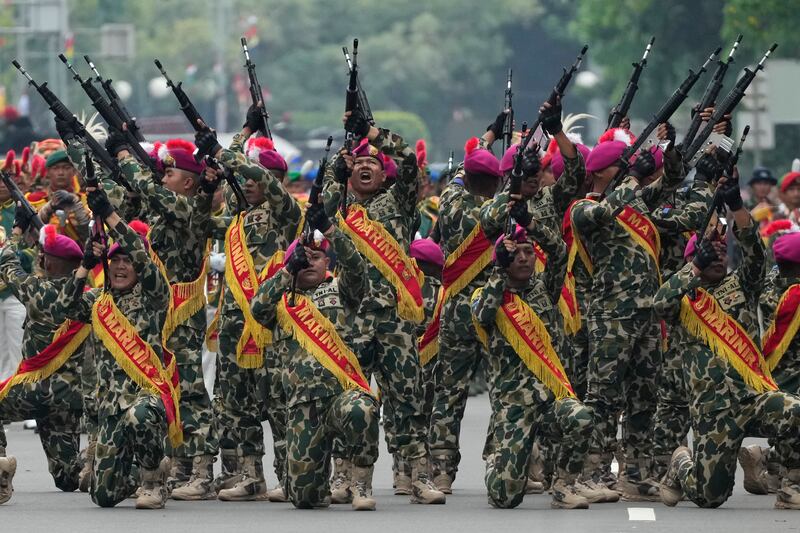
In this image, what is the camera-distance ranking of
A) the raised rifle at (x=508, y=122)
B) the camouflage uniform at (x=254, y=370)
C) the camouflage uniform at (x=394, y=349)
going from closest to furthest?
the camouflage uniform at (x=254, y=370) → the camouflage uniform at (x=394, y=349) → the raised rifle at (x=508, y=122)

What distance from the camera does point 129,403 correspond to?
1419 centimetres

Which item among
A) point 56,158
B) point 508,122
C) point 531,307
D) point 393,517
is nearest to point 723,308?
point 531,307

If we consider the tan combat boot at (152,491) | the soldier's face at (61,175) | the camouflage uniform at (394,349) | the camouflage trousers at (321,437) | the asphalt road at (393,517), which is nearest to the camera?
the asphalt road at (393,517)

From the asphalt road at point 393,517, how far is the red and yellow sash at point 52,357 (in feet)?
2.35

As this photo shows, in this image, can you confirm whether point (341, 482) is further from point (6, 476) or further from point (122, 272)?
point (6, 476)

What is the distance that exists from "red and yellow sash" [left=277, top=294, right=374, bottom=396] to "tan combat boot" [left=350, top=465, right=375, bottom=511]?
449mm

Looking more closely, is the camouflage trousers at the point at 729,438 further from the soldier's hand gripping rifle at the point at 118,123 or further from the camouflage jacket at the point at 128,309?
the soldier's hand gripping rifle at the point at 118,123

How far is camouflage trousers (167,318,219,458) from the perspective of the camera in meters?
14.9

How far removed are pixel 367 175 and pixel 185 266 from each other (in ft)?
4.18

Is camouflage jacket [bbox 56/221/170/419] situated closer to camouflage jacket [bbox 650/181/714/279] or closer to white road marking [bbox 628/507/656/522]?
white road marking [bbox 628/507/656/522]

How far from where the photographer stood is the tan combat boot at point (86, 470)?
1480 cm

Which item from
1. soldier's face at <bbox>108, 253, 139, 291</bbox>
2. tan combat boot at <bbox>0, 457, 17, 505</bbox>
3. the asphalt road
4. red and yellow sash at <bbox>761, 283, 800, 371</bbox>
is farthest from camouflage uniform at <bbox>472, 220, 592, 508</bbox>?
tan combat boot at <bbox>0, 457, 17, 505</bbox>

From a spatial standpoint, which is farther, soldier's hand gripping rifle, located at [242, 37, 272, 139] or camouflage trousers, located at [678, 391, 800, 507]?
soldier's hand gripping rifle, located at [242, 37, 272, 139]

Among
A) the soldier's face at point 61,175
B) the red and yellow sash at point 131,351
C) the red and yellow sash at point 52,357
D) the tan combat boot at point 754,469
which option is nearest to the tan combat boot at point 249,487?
the red and yellow sash at point 131,351
